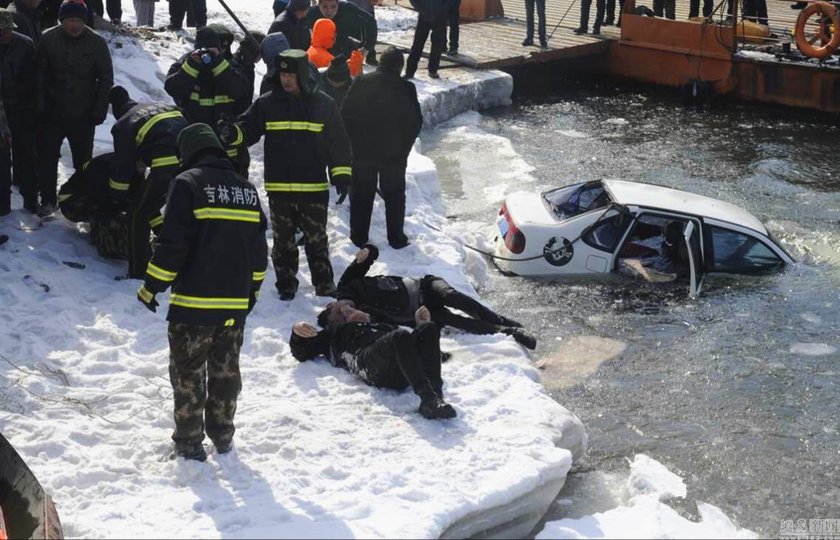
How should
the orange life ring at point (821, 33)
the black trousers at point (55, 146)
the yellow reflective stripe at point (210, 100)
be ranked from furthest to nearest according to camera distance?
the orange life ring at point (821, 33)
the yellow reflective stripe at point (210, 100)
the black trousers at point (55, 146)

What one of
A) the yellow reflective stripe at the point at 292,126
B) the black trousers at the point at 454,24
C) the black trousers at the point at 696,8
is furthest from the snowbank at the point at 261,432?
the black trousers at the point at 696,8

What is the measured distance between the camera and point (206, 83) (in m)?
10.1

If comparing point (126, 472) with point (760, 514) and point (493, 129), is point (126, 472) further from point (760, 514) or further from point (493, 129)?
point (493, 129)

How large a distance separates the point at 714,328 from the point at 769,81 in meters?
11.3

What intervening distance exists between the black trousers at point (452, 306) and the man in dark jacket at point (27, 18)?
456cm

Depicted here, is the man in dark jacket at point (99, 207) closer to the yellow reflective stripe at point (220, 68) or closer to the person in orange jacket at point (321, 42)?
the yellow reflective stripe at point (220, 68)

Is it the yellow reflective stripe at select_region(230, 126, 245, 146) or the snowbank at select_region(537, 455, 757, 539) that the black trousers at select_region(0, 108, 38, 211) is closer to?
the yellow reflective stripe at select_region(230, 126, 245, 146)

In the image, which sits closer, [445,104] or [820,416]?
[820,416]

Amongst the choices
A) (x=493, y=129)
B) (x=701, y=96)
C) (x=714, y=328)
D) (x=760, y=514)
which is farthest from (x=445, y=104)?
(x=760, y=514)

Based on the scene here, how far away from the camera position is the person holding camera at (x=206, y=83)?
9.98m

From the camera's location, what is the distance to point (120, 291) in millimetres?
9086

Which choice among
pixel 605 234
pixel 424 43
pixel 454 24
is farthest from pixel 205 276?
pixel 454 24

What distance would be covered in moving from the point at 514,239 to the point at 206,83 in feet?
11.0

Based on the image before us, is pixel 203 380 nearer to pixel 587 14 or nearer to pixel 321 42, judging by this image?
pixel 321 42
